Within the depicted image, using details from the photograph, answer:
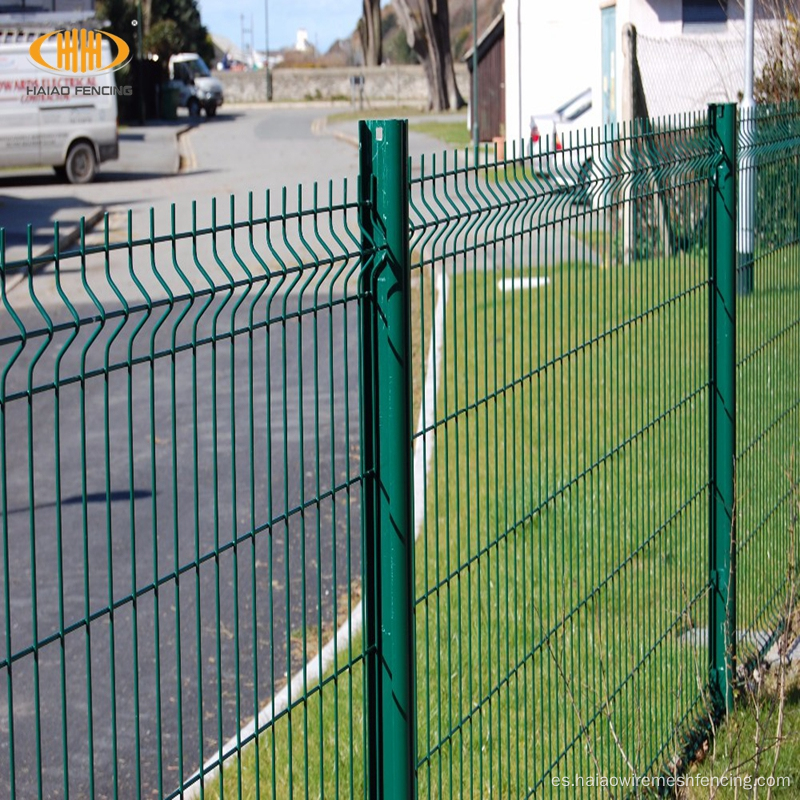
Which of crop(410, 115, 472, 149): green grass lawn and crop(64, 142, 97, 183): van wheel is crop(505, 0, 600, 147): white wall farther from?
crop(64, 142, 97, 183): van wheel

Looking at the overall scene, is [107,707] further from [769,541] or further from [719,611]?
[769,541]

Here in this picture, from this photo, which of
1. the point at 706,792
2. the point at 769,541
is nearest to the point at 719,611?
the point at 706,792

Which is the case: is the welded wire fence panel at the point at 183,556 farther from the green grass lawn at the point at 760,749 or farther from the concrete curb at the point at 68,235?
the concrete curb at the point at 68,235

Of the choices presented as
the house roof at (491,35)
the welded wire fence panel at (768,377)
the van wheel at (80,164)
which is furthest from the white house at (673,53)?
the van wheel at (80,164)

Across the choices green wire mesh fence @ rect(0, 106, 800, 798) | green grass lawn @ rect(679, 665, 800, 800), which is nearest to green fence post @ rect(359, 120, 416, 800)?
green wire mesh fence @ rect(0, 106, 800, 798)

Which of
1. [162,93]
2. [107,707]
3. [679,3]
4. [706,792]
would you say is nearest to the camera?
[706,792]

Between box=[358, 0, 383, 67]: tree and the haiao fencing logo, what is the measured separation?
3999cm

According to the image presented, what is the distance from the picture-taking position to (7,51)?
27.7 metres

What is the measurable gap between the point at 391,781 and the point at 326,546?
15.3ft

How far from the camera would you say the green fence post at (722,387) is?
5.09m

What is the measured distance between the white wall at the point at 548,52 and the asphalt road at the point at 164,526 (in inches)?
453

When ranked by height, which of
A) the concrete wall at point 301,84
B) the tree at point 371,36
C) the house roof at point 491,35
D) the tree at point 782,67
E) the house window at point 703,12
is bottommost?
the tree at point 782,67

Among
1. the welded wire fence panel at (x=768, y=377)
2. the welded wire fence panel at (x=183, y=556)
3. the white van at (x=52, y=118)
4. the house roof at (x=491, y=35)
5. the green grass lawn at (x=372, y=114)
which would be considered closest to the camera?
the welded wire fence panel at (x=183, y=556)

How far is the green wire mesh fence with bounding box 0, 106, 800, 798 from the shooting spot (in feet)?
8.88
